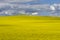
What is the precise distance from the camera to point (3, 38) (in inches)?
187

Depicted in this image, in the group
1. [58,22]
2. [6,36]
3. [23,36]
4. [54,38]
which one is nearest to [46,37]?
[54,38]

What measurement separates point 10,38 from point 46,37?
2.66ft

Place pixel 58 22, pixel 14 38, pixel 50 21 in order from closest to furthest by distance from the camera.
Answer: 1. pixel 14 38
2. pixel 58 22
3. pixel 50 21

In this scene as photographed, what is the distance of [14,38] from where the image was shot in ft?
15.5

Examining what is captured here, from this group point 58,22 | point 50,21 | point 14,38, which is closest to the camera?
point 14,38

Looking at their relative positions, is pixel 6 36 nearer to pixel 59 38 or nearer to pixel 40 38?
pixel 40 38

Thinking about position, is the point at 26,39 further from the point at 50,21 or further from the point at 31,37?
the point at 50,21

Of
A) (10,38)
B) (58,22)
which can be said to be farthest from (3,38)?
(58,22)

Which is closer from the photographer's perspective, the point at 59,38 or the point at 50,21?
the point at 59,38

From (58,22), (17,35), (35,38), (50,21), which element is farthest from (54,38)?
(50,21)

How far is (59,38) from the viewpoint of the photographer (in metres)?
4.78

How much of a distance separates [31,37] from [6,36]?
22.6 inches

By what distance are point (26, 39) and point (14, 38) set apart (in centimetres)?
27

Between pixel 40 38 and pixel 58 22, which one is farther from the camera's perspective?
pixel 58 22
